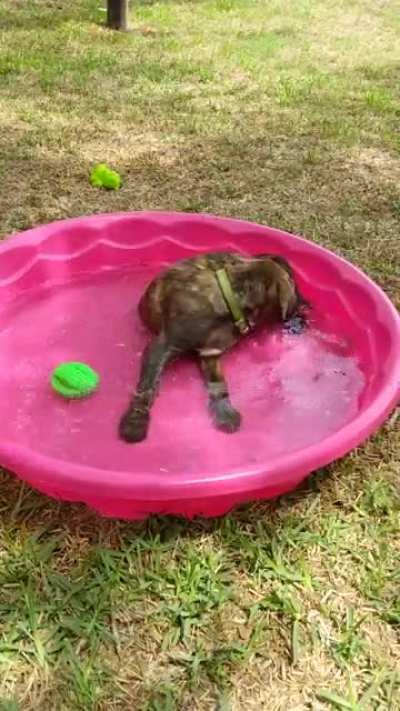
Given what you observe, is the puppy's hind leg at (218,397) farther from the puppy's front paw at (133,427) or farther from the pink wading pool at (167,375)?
the puppy's front paw at (133,427)

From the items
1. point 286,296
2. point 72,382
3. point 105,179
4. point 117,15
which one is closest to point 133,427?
point 72,382

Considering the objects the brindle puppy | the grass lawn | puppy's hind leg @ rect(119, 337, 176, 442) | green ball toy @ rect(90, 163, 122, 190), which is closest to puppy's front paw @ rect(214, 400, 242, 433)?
the brindle puppy

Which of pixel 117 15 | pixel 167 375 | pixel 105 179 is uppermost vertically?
pixel 117 15

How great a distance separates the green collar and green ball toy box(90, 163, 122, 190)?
4.36ft

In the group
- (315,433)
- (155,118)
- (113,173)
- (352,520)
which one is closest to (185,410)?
(315,433)

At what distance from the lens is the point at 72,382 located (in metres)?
2.69

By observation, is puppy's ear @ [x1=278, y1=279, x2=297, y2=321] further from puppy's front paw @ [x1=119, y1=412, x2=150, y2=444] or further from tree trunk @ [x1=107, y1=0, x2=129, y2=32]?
tree trunk @ [x1=107, y1=0, x2=129, y2=32]

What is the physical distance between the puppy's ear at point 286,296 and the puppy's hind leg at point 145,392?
1.37ft

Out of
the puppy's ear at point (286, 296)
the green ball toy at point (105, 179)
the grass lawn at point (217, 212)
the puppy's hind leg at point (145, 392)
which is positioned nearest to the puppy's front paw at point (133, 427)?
the puppy's hind leg at point (145, 392)

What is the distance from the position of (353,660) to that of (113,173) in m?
2.71

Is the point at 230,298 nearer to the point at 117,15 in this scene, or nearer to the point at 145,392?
the point at 145,392

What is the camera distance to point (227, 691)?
1811mm

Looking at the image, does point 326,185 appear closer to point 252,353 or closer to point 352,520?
point 252,353

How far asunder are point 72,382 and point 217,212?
4.54 feet
